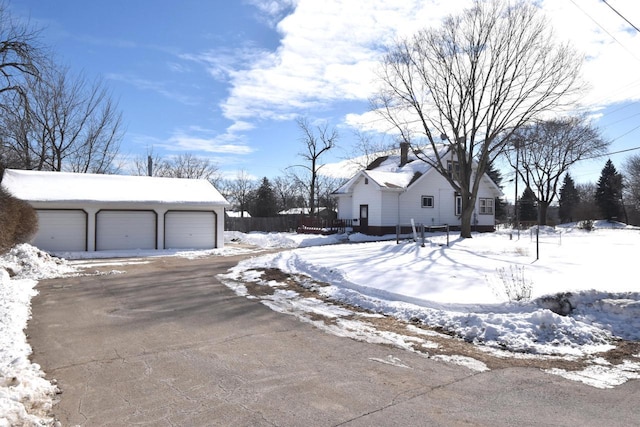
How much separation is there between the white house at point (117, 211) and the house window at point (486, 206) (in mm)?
22104

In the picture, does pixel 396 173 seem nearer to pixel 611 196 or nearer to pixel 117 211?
pixel 117 211

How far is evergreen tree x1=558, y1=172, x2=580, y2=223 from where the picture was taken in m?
70.9

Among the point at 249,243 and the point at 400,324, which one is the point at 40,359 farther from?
the point at 249,243

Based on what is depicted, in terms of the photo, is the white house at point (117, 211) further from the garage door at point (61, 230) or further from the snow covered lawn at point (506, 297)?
the snow covered lawn at point (506, 297)

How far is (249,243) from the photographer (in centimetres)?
3000

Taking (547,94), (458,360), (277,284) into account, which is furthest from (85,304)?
(547,94)

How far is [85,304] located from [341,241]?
2123 centimetres

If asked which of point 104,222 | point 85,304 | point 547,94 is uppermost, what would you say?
point 547,94

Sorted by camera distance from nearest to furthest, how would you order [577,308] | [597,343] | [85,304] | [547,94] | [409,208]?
1. [597,343]
2. [577,308]
3. [85,304]
4. [547,94]
5. [409,208]

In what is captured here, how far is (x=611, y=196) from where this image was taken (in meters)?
61.2

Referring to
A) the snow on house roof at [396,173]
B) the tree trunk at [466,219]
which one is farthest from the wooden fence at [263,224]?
the tree trunk at [466,219]

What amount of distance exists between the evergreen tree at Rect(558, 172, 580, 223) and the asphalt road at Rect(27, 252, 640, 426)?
76109 mm

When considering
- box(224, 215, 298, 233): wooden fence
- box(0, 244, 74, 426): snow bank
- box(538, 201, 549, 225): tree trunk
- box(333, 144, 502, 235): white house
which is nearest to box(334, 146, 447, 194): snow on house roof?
box(333, 144, 502, 235): white house

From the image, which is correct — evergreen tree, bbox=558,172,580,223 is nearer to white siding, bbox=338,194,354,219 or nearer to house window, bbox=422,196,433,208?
house window, bbox=422,196,433,208
